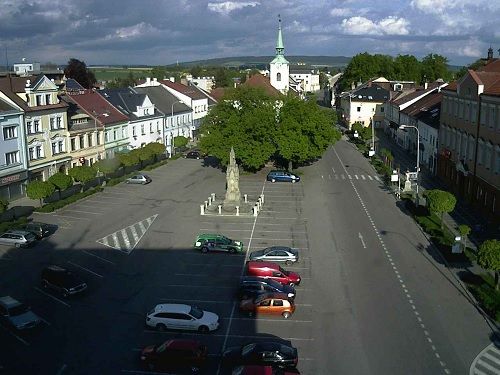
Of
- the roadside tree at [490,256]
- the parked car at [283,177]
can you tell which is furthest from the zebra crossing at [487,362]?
the parked car at [283,177]

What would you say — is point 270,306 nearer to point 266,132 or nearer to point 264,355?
point 264,355

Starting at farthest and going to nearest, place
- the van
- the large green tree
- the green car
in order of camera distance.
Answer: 1. the large green tree
2. the green car
3. the van

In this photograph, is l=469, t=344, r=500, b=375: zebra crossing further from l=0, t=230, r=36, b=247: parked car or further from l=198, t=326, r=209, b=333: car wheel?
l=0, t=230, r=36, b=247: parked car

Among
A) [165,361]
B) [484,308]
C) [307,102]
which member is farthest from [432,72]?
[165,361]

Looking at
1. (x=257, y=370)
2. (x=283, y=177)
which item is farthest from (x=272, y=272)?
(x=283, y=177)

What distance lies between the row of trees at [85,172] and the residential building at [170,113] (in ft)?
30.4

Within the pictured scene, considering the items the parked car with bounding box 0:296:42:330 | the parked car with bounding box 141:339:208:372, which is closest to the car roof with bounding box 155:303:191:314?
the parked car with bounding box 141:339:208:372

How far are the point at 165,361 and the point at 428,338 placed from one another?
452 inches

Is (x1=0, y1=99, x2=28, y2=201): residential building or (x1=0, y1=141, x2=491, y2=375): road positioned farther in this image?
(x1=0, y1=99, x2=28, y2=201): residential building

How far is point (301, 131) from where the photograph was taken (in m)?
62.8

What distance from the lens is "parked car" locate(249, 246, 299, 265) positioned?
110 ft

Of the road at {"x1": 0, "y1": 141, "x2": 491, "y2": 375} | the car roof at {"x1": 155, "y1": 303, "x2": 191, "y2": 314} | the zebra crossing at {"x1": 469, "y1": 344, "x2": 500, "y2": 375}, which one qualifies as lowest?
the zebra crossing at {"x1": 469, "y1": 344, "x2": 500, "y2": 375}

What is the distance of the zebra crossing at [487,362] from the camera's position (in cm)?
A: 2141

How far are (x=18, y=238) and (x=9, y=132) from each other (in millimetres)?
17255
